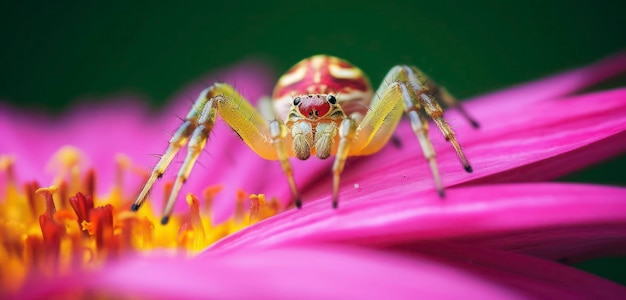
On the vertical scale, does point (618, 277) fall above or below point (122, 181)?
below

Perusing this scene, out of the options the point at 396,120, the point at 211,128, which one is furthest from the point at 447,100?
the point at 211,128

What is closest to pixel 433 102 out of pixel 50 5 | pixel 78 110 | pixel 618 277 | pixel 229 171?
pixel 229 171

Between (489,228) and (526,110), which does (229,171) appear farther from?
(489,228)

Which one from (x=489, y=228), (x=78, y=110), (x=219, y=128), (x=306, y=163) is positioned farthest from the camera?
(x=78, y=110)

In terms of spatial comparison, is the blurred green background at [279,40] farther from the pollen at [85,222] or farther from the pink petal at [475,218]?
the pink petal at [475,218]

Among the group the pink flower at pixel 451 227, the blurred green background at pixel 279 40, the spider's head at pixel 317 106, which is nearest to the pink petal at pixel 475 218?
the pink flower at pixel 451 227

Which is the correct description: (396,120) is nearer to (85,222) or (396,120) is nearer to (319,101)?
(319,101)
